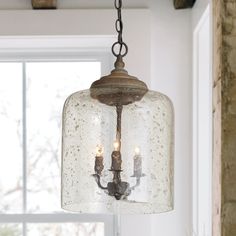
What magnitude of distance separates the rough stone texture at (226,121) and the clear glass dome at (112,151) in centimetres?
17

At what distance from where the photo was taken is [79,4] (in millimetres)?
2447

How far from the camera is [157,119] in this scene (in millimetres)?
1614

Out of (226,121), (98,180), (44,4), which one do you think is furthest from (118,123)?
(44,4)

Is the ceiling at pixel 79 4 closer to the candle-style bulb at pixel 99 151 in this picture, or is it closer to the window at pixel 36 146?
the window at pixel 36 146

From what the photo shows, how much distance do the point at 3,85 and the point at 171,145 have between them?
4.44ft

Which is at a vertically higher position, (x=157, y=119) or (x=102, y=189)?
(x=157, y=119)

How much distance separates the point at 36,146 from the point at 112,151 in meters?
1.18

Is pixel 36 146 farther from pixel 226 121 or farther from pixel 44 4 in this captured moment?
pixel 226 121

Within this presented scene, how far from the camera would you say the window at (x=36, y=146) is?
8.71 ft

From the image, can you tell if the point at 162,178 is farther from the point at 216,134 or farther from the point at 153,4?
the point at 153,4

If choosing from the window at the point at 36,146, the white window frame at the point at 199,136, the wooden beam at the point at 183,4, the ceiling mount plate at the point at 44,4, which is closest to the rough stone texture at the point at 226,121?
the white window frame at the point at 199,136

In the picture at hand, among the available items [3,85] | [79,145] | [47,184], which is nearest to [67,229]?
[47,184]

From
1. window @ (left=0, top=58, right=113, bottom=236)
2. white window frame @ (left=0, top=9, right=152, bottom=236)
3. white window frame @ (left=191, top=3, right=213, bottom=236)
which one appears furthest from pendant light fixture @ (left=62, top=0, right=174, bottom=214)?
window @ (left=0, top=58, right=113, bottom=236)

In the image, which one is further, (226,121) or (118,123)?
(226,121)
